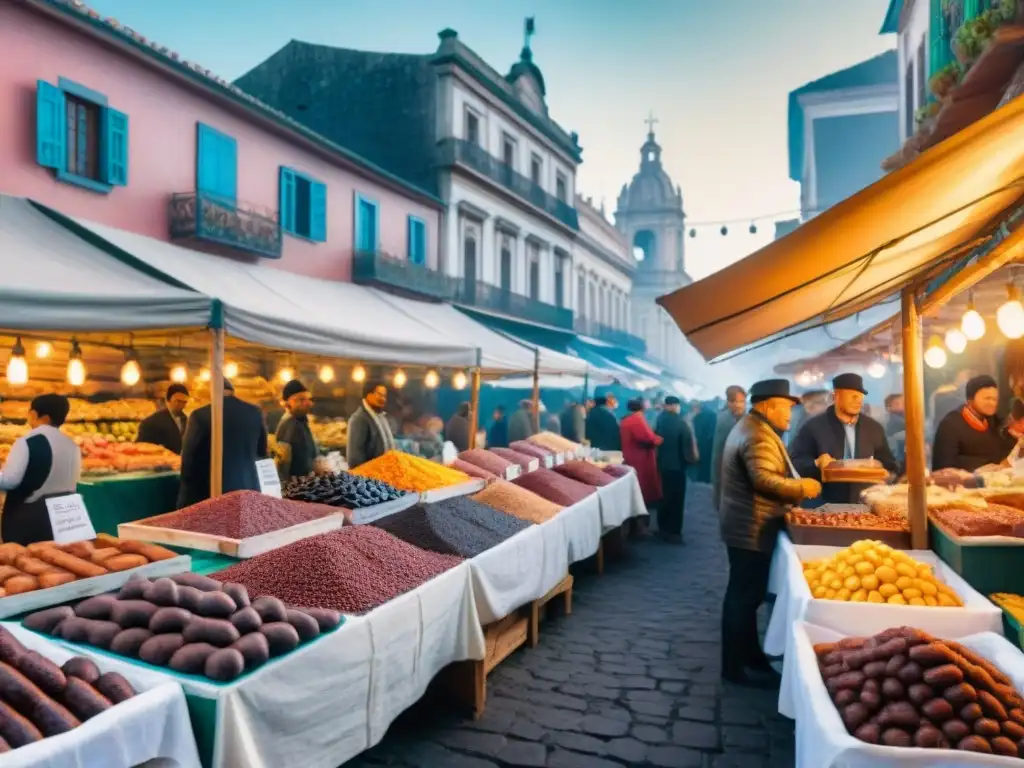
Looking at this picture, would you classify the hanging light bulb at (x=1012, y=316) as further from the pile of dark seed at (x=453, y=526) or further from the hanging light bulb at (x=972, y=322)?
the pile of dark seed at (x=453, y=526)

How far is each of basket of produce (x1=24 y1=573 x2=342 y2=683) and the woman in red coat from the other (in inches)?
293

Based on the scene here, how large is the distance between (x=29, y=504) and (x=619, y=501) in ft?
18.1

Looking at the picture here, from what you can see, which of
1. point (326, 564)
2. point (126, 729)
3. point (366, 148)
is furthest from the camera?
point (366, 148)

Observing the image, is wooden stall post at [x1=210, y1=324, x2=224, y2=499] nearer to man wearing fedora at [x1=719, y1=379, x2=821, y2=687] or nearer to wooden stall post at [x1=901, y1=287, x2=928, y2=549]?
man wearing fedora at [x1=719, y1=379, x2=821, y2=687]

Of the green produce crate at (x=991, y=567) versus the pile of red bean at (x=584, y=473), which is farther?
the pile of red bean at (x=584, y=473)

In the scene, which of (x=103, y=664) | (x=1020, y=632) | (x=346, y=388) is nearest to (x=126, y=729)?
(x=103, y=664)

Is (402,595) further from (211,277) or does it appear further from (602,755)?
(211,277)

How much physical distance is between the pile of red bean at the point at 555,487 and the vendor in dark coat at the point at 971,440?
10.6 feet

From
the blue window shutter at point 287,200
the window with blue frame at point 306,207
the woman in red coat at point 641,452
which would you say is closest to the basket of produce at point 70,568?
the woman in red coat at point 641,452

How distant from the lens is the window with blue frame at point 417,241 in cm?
1902

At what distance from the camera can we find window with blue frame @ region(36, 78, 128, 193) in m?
9.27

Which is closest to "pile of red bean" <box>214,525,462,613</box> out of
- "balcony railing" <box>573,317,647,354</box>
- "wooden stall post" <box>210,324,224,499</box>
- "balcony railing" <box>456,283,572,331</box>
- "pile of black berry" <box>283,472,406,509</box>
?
"pile of black berry" <box>283,472,406,509</box>

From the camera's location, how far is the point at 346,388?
51.3 feet

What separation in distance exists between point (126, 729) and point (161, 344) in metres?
9.65
